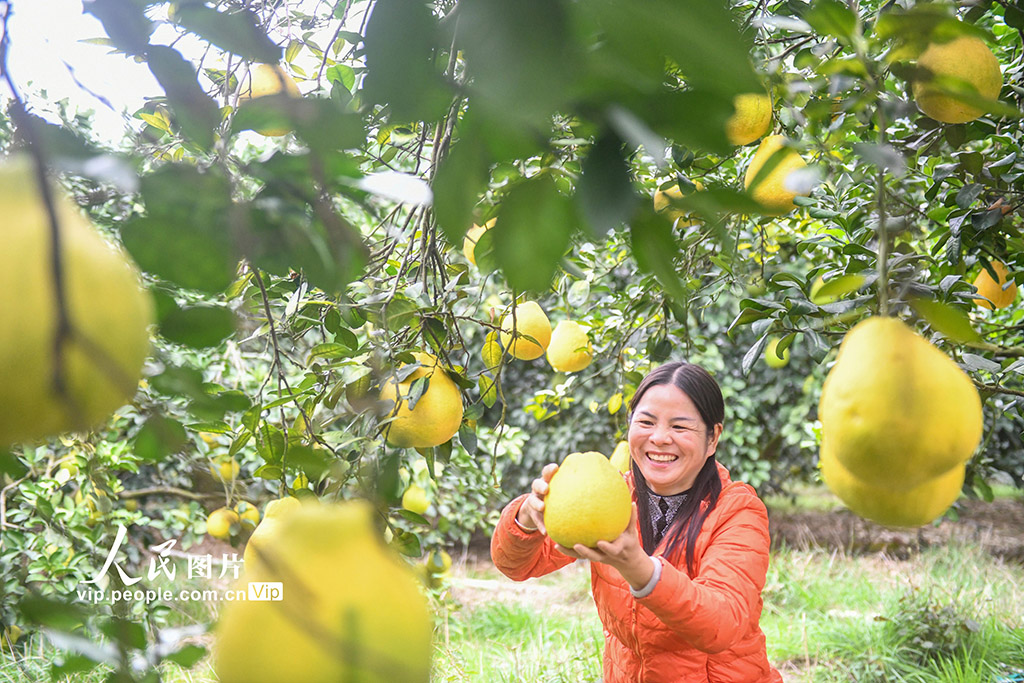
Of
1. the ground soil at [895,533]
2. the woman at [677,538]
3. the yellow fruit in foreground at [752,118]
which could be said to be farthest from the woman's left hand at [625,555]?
the ground soil at [895,533]

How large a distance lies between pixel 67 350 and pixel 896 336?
398 mm

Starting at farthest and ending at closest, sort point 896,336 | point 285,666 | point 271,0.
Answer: point 271,0 < point 896,336 < point 285,666

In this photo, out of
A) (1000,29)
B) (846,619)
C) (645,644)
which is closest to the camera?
(645,644)

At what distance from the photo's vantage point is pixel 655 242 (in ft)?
1.22

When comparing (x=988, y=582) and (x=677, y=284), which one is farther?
(x=988, y=582)

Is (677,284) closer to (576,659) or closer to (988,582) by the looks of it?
(576,659)

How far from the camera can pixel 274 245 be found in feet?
1.48

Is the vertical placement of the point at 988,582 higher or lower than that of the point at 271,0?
lower

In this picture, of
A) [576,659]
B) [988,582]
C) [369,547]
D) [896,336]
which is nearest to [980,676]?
[988,582]

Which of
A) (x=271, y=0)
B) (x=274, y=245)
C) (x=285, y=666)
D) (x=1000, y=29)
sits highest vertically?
(x=1000, y=29)

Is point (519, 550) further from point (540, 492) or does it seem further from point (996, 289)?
point (996, 289)

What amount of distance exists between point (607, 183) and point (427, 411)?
27.8 inches

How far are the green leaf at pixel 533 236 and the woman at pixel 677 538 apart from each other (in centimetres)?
100

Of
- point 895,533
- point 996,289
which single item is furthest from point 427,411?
point 895,533
